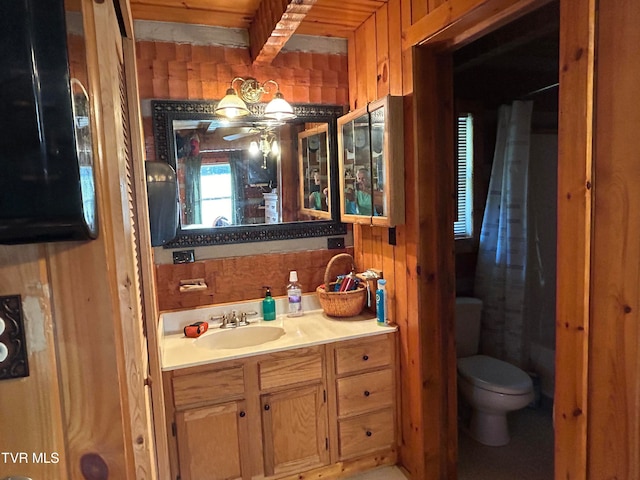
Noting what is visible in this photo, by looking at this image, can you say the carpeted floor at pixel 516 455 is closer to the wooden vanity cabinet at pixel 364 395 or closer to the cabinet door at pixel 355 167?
the wooden vanity cabinet at pixel 364 395

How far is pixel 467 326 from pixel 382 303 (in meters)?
0.92

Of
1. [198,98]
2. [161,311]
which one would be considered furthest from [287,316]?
[198,98]

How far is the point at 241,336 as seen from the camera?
7.36ft

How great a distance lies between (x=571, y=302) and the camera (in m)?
1.25

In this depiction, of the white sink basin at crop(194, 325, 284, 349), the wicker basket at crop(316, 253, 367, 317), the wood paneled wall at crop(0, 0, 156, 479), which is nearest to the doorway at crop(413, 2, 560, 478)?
the wicker basket at crop(316, 253, 367, 317)

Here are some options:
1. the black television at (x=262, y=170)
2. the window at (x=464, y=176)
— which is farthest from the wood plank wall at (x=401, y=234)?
the window at (x=464, y=176)

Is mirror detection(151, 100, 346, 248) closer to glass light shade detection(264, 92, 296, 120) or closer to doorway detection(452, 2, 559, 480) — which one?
glass light shade detection(264, 92, 296, 120)

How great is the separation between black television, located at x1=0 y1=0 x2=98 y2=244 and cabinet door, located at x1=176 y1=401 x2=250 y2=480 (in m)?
1.41

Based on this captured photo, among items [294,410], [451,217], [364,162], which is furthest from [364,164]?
[294,410]

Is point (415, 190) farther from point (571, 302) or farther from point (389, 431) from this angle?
point (389, 431)

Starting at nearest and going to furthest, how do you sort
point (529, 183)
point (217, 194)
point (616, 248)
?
point (616, 248), point (217, 194), point (529, 183)

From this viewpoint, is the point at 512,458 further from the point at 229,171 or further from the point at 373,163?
the point at 229,171

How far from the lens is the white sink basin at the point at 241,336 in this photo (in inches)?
85.7

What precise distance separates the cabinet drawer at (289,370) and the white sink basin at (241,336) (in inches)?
9.5
